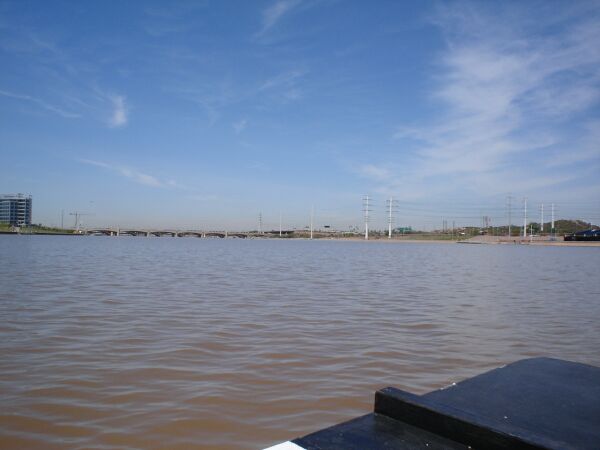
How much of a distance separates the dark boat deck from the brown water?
6.46ft

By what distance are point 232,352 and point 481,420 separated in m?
5.17

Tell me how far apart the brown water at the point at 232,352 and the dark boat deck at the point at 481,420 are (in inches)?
77.5

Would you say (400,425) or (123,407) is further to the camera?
(123,407)

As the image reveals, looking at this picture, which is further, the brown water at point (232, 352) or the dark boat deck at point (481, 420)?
the brown water at point (232, 352)

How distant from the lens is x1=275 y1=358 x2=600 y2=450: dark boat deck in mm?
1811

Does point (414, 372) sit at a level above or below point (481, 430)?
below

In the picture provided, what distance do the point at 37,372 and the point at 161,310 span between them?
4.48 m

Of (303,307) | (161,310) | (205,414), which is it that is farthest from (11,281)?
(205,414)

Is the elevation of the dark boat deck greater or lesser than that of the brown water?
greater

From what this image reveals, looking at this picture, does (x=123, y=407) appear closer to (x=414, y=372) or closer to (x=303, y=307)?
(x=414, y=372)

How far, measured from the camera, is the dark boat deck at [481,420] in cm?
181

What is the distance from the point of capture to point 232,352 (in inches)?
261

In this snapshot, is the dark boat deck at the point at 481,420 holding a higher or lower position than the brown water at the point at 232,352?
higher

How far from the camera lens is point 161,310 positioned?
9977 millimetres
